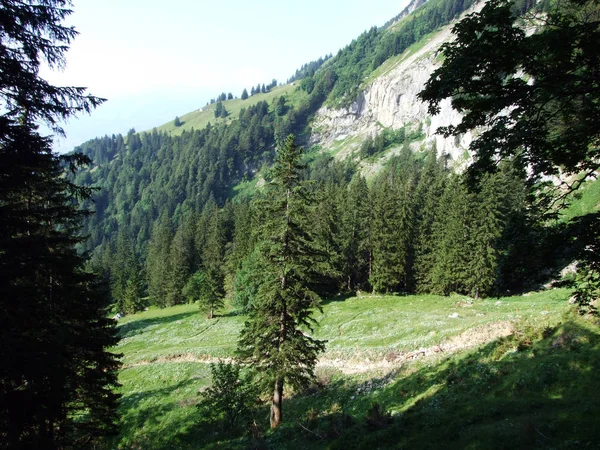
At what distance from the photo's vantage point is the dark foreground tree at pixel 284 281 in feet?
66.4

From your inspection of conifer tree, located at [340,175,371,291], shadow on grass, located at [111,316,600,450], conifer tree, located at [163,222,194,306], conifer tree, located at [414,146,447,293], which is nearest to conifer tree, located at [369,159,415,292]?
conifer tree, located at [414,146,447,293]

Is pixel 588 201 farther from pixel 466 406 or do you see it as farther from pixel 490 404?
pixel 466 406

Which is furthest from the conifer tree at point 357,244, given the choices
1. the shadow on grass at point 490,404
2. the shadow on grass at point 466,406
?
the shadow on grass at point 490,404

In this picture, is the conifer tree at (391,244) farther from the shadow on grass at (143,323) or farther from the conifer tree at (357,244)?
the shadow on grass at (143,323)

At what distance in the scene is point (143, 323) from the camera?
246 ft

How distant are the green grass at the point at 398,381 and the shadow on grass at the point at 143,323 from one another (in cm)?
2064

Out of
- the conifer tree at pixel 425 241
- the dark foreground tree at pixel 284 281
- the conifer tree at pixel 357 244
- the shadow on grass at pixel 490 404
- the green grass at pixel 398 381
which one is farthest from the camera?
the conifer tree at pixel 357 244

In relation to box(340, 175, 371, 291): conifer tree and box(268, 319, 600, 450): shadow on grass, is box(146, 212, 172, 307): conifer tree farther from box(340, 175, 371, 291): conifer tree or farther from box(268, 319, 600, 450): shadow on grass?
box(268, 319, 600, 450): shadow on grass

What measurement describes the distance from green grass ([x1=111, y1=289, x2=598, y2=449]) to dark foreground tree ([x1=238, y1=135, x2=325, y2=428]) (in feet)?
9.79

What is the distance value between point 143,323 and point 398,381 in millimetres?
65878

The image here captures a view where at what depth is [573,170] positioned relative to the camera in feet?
30.9

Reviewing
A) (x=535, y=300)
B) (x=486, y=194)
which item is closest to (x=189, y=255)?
(x=486, y=194)

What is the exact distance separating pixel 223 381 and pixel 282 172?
13576 mm

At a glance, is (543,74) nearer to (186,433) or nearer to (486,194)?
(186,433)
